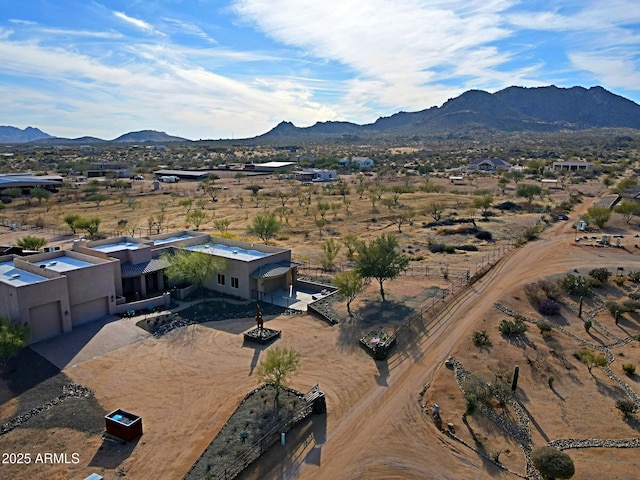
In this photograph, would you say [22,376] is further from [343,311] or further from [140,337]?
[343,311]

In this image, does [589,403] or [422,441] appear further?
[589,403]

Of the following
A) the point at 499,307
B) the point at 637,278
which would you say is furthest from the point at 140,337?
the point at 637,278

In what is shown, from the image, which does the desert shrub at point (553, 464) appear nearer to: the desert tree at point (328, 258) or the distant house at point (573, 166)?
the desert tree at point (328, 258)

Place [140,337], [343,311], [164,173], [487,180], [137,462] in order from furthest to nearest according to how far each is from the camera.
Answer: [164,173] < [487,180] < [343,311] < [140,337] < [137,462]

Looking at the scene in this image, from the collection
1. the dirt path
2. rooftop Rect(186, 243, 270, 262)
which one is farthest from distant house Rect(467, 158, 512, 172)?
the dirt path

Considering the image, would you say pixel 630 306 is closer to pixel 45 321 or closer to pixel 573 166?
pixel 45 321

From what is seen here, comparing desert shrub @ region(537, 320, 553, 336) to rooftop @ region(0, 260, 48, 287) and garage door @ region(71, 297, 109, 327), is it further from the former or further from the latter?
rooftop @ region(0, 260, 48, 287)
